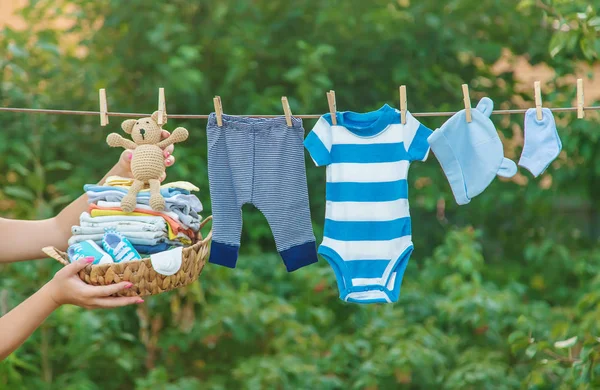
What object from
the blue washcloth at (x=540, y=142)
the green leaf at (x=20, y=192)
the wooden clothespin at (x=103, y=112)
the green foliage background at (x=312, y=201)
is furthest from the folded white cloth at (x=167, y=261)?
the green leaf at (x=20, y=192)

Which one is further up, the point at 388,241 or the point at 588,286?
the point at 388,241

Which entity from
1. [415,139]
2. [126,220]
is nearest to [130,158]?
[126,220]

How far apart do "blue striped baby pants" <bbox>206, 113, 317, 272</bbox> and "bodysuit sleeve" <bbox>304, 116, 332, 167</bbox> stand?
1.1 inches

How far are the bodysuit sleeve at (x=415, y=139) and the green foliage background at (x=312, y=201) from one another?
146 cm

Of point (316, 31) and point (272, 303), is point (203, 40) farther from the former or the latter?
point (272, 303)

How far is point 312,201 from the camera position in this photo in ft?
13.7

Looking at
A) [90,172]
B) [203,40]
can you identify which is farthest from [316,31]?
[90,172]

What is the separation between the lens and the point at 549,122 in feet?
7.11

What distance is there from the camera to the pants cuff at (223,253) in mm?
2297

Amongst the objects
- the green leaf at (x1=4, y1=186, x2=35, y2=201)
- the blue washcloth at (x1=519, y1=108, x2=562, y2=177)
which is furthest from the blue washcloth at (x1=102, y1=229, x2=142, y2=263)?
the green leaf at (x1=4, y1=186, x2=35, y2=201)

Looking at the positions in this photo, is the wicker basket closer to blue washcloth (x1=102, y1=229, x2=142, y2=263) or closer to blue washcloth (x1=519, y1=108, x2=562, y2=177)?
blue washcloth (x1=102, y1=229, x2=142, y2=263)

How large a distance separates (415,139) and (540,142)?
0.32 metres

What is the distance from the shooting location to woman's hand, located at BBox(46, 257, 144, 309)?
199 centimetres

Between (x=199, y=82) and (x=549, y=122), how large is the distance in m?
2.03
